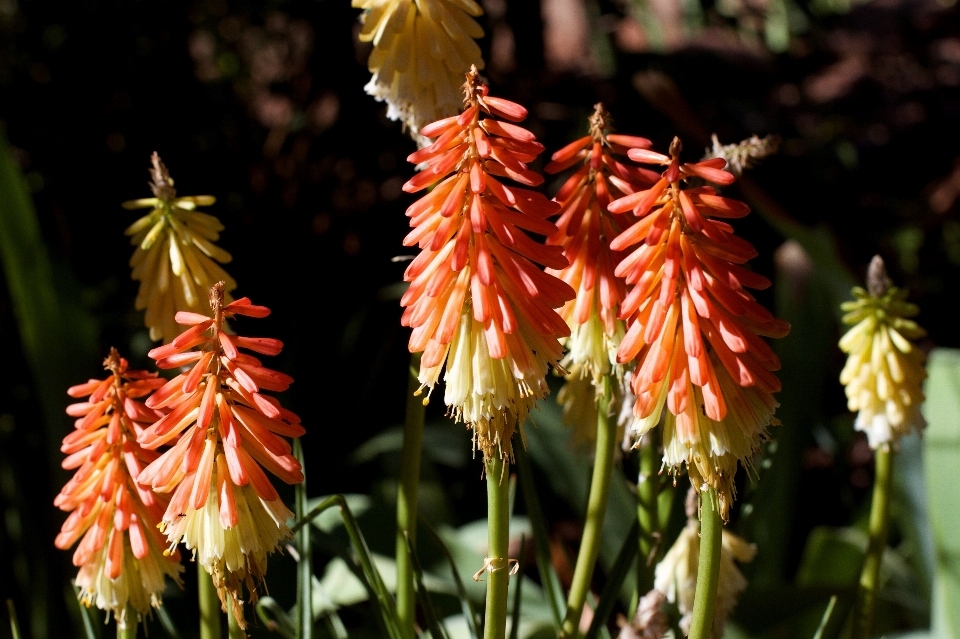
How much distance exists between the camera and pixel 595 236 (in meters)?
0.89

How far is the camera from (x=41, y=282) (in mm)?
1756

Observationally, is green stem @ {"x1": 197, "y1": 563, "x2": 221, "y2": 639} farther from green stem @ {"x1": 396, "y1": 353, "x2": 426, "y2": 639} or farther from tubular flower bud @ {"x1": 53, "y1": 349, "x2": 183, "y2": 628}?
green stem @ {"x1": 396, "y1": 353, "x2": 426, "y2": 639}

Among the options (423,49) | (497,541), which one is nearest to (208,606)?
(497,541)

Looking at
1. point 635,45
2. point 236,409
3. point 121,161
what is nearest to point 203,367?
point 236,409

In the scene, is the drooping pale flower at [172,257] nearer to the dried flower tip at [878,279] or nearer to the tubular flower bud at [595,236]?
the tubular flower bud at [595,236]

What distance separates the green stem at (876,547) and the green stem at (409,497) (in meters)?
0.53

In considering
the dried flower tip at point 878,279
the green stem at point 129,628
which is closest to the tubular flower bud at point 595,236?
the dried flower tip at point 878,279

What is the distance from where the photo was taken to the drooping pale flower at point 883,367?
1108 mm

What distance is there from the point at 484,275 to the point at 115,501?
0.44 metres

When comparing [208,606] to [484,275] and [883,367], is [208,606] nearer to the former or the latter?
[484,275]

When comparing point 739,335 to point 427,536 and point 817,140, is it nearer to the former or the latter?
point 427,536

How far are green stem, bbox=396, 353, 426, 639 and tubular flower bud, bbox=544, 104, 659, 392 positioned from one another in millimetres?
170

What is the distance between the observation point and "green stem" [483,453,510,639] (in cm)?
76

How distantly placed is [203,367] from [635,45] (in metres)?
3.79
